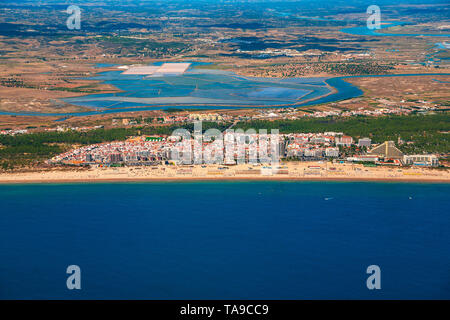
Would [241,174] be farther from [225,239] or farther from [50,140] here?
[50,140]

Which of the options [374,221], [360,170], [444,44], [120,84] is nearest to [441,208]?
[374,221]


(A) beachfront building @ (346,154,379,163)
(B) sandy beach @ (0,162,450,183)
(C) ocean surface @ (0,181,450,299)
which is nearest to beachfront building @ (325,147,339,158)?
(A) beachfront building @ (346,154,379,163)

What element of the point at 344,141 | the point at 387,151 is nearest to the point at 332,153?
the point at 344,141

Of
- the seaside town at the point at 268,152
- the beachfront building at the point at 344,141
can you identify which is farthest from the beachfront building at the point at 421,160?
the beachfront building at the point at 344,141

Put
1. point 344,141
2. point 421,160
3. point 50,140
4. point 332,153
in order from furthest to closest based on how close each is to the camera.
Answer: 1. point 50,140
2. point 344,141
3. point 332,153
4. point 421,160

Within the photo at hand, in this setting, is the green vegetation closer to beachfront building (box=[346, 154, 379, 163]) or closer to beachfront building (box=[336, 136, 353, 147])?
beachfront building (box=[336, 136, 353, 147])

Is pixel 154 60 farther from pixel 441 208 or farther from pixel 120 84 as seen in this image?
pixel 441 208

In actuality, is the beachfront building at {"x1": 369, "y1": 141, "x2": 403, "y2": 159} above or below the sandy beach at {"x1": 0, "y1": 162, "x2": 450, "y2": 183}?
above
